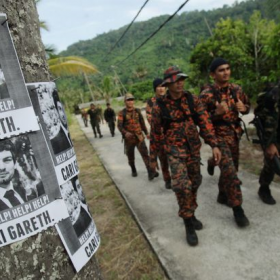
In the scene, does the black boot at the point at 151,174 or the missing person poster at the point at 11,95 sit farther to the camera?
the black boot at the point at 151,174

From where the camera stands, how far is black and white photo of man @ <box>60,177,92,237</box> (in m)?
1.06

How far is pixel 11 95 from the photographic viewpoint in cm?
88

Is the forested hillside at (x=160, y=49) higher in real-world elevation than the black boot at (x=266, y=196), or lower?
higher

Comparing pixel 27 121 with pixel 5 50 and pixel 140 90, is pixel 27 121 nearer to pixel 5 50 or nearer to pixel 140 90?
pixel 5 50

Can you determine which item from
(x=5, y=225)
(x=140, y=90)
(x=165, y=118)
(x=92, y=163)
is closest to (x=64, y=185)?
(x=5, y=225)

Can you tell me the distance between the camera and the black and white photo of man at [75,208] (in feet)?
3.47

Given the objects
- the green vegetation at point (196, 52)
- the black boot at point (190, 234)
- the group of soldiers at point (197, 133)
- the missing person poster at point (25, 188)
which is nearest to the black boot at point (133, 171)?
the group of soldiers at point (197, 133)

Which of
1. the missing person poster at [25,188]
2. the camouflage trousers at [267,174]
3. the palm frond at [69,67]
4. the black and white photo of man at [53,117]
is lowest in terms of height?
the camouflage trousers at [267,174]

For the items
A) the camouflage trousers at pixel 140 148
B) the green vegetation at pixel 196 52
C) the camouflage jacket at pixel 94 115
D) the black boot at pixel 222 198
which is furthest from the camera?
the camouflage jacket at pixel 94 115

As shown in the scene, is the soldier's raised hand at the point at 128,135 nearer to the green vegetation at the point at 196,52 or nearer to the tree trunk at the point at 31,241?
the green vegetation at the point at 196,52

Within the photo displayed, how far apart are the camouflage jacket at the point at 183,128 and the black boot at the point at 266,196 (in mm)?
1191

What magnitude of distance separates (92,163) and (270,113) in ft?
19.4

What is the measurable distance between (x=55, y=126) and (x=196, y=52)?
16.1m

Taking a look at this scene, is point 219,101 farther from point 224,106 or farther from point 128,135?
point 128,135
